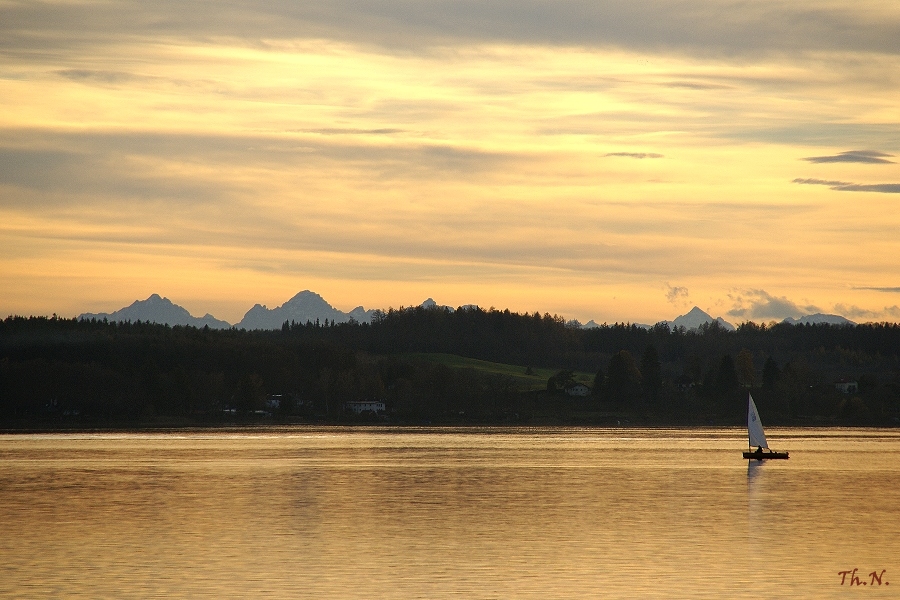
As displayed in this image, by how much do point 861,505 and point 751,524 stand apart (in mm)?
11683

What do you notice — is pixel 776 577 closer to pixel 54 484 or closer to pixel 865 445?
pixel 54 484

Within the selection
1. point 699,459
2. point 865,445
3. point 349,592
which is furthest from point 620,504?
point 865,445

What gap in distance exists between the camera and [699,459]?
10650cm

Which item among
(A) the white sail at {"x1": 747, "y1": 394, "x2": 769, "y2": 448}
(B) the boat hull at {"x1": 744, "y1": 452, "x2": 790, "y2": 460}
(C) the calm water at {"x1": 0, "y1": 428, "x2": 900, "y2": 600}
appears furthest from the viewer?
(A) the white sail at {"x1": 747, "y1": 394, "x2": 769, "y2": 448}

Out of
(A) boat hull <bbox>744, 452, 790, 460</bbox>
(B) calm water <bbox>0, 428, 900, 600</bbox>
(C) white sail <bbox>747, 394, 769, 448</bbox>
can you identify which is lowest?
(B) calm water <bbox>0, 428, 900, 600</bbox>

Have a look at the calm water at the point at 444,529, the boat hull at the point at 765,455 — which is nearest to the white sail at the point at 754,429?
the boat hull at the point at 765,455

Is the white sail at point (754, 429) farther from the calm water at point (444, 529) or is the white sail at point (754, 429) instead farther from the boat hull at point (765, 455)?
the calm water at point (444, 529)

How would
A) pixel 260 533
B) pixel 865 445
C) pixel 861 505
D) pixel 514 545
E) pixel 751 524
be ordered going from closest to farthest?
1. pixel 514 545
2. pixel 260 533
3. pixel 751 524
4. pixel 861 505
5. pixel 865 445

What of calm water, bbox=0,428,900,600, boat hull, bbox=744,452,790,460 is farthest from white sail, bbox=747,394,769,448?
calm water, bbox=0,428,900,600

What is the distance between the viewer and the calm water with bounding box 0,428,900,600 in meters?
37.4

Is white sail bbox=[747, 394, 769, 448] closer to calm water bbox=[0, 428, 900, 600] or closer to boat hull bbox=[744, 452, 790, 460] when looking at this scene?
boat hull bbox=[744, 452, 790, 460]

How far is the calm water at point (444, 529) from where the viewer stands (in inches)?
1471

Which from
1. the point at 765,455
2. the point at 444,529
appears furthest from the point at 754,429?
the point at 444,529

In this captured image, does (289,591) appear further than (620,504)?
No
